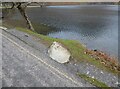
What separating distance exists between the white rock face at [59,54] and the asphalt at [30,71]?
3.79ft

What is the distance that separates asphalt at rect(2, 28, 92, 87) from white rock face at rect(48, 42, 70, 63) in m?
1.15

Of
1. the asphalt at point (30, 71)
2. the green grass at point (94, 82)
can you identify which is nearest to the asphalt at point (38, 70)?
the asphalt at point (30, 71)

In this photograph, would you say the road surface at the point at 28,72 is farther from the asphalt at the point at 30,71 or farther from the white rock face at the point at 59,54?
the white rock face at the point at 59,54

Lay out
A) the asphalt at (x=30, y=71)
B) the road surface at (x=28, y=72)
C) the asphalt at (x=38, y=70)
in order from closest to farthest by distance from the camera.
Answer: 1. the road surface at (x=28, y=72)
2. the asphalt at (x=30, y=71)
3. the asphalt at (x=38, y=70)

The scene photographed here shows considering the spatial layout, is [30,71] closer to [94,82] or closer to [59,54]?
[94,82]

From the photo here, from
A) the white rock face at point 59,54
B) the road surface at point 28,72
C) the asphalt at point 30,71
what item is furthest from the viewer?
the white rock face at point 59,54

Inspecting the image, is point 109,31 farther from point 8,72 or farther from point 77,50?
point 8,72

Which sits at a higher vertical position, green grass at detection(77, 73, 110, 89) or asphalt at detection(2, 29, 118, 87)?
asphalt at detection(2, 29, 118, 87)

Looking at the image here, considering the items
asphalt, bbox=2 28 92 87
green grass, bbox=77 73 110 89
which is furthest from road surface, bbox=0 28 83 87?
green grass, bbox=77 73 110 89

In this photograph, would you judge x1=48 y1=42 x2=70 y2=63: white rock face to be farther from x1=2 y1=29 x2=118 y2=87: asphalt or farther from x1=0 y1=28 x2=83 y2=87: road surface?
x1=0 y1=28 x2=83 y2=87: road surface

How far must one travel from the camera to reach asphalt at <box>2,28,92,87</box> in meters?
24.2

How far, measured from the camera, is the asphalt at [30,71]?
24250 millimetres

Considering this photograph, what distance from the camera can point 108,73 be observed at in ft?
99.8

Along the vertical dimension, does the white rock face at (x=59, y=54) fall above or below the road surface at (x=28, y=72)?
below
